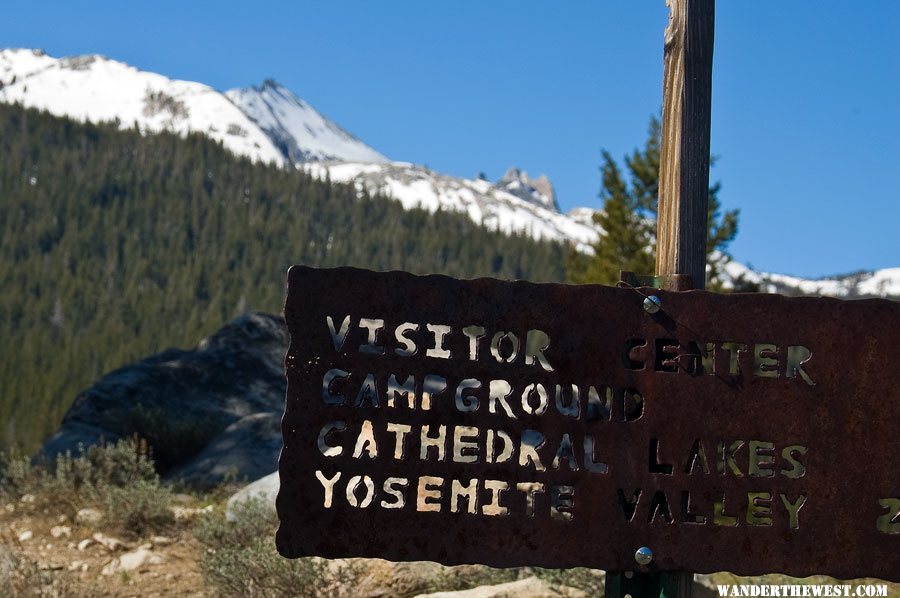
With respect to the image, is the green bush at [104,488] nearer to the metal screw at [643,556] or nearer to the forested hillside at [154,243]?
the metal screw at [643,556]

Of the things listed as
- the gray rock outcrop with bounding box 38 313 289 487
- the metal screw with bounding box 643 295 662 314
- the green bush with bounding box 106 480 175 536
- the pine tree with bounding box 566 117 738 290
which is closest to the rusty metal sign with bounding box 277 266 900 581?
the metal screw with bounding box 643 295 662 314

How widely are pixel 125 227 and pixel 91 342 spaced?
2507 centimetres

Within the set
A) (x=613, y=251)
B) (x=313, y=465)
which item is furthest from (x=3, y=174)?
(x=313, y=465)

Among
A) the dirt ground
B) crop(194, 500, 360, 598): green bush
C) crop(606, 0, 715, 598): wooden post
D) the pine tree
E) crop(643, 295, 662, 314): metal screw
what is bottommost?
the dirt ground

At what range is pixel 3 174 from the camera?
107 m

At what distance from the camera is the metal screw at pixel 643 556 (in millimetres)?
2975

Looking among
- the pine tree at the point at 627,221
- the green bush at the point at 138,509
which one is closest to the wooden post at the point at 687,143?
the green bush at the point at 138,509

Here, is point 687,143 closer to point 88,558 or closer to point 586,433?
point 586,433

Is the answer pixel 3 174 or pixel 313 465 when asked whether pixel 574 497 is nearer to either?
pixel 313 465

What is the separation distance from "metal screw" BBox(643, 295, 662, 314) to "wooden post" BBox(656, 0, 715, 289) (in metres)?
0.35

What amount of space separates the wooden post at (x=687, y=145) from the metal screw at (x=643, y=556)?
901mm

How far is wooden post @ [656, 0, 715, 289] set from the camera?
336 centimetres

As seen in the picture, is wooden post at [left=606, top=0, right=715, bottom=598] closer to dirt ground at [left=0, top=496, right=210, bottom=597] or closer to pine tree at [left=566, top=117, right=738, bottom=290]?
dirt ground at [left=0, top=496, right=210, bottom=597]

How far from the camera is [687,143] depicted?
132 inches
